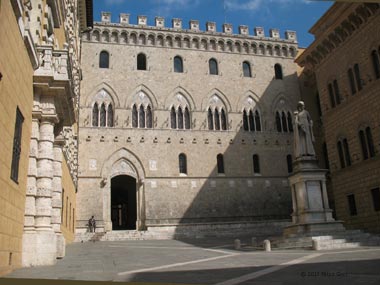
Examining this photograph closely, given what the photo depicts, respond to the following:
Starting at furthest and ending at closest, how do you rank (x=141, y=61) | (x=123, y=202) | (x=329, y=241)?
(x=123, y=202) → (x=141, y=61) → (x=329, y=241)

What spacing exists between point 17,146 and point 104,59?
22.5m

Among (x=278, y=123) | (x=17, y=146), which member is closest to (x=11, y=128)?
(x=17, y=146)

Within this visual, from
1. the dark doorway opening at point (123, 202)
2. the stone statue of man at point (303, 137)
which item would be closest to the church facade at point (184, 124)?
the dark doorway opening at point (123, 202)

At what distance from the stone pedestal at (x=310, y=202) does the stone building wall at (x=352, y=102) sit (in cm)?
503

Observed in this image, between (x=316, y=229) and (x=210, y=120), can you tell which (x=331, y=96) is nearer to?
(x=210, y=120)

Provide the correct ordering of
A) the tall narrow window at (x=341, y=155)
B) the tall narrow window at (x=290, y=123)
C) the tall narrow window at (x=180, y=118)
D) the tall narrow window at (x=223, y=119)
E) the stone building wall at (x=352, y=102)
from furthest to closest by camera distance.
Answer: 1. the tall narrow window at (x=290, y=123)
2. the tall narrow window at (x=223, y=119)
3. the tall narrow window at (x=180, y=118)
4. the tall narrow window at (x=341, y=155)
5. the stone building wall at (x=352, y=102)

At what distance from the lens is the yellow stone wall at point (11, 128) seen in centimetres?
727

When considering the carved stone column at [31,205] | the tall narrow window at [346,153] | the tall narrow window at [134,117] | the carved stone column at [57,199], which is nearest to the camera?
the carved stone column at [31,205]

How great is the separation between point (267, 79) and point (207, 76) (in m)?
5.00

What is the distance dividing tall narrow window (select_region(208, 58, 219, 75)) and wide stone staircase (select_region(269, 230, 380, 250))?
1882 centimetres

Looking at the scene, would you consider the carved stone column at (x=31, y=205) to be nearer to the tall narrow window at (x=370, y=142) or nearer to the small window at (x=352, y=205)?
the tall narrow window at (x=370, y=142)

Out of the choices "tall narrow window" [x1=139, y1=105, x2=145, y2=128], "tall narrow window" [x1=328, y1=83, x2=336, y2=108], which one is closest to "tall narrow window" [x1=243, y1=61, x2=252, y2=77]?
"tall narrow window" [x1=139, y1=105, x2=145, y2=128]

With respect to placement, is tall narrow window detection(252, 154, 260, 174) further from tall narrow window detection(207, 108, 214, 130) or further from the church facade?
tall narrow window detection(207, 108, 214, 130)

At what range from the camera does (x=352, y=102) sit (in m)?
22.0
